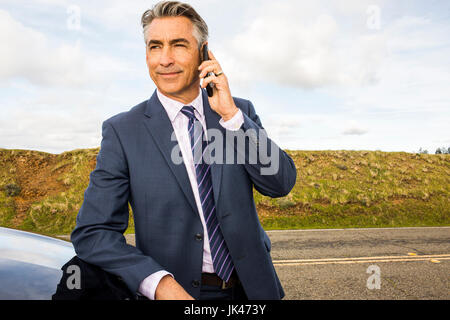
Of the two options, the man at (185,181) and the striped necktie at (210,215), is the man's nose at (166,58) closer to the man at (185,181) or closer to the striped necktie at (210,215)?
the man at (185,181)

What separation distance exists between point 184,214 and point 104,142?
1.76 feet

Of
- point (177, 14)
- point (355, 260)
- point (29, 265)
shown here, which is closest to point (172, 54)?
point (177, 14)

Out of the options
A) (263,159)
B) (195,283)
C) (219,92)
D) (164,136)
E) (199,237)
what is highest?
(219,92)

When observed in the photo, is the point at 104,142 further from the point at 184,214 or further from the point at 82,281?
the point at 82,281

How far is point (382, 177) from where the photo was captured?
16.5m

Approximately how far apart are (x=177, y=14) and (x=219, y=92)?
488 millimetres

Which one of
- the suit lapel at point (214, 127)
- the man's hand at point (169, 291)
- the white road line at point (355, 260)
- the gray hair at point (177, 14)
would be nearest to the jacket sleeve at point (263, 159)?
the suit lapel at point (214, 127)

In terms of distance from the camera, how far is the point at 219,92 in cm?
157

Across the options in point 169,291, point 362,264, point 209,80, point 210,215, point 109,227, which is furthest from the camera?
point 362,264

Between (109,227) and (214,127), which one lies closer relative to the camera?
(109,227)

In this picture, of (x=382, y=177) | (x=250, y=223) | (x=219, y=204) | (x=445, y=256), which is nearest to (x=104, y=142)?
(x=219, y=204)

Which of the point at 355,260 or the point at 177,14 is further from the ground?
the point at 177,14

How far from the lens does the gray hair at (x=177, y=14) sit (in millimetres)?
1679

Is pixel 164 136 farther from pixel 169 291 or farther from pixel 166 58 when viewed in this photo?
pixel 169 291
